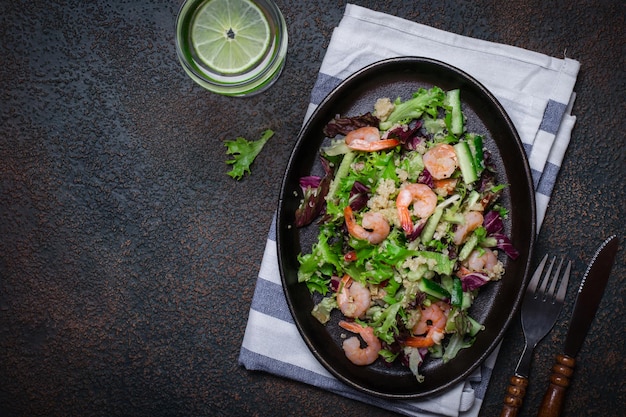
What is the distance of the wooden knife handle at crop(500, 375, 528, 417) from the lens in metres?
2.23

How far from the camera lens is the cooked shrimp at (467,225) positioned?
2.10 meters

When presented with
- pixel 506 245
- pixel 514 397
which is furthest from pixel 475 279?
pixel 514 397

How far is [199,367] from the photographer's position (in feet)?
8.03

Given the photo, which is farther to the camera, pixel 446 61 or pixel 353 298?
pixel 446 61

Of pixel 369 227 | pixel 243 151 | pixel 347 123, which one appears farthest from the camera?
pixel 243 151

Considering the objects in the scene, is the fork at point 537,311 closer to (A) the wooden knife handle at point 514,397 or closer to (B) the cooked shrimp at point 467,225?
(A) the wooden knife handle at point 514,397

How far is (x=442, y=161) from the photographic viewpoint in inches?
83.1

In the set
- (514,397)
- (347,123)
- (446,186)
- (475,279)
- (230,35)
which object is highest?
(230,35)

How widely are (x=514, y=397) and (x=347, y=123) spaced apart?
1.26 metres

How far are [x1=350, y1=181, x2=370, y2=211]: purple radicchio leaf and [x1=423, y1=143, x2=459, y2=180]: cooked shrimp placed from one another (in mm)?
253

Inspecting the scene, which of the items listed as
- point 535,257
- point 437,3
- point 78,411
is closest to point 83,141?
point 78,411

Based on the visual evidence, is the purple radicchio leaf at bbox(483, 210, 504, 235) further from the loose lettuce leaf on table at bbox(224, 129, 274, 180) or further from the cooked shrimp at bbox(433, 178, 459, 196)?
the loose lettuce leaf on table at bbox(224, 129, 274, 180)

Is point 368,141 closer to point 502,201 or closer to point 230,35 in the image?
point 502,201

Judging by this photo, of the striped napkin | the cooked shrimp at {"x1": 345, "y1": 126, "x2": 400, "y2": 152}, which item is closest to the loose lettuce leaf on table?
the striped napkin
